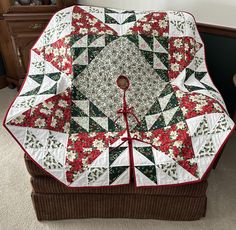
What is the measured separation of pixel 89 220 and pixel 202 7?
5.29ft

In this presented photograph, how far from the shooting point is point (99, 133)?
142 cm

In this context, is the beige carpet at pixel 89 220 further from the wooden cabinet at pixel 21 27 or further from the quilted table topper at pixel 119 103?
the wooden cabinet at pixel 21 27

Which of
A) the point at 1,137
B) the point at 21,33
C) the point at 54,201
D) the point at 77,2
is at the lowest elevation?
the point at 1,137

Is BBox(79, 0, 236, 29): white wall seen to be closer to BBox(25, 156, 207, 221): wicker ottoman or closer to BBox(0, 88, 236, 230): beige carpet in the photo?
BBox(0, 88, 236, 230): beige carpet

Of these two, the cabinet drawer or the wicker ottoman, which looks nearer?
the wicker ottoman

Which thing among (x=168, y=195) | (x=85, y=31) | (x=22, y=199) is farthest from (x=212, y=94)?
(x=22, y=199)

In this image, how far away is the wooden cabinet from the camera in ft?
6.49

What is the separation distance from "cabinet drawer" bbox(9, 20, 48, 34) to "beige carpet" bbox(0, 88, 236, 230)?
0.92 m

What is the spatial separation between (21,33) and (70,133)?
1147 millimetres

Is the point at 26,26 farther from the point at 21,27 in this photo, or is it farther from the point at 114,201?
the point at 114,201

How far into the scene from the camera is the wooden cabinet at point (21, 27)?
1979mm

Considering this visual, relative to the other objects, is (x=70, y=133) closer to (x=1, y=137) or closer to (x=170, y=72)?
(x=170, y=72)

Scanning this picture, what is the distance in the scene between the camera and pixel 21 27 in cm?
204

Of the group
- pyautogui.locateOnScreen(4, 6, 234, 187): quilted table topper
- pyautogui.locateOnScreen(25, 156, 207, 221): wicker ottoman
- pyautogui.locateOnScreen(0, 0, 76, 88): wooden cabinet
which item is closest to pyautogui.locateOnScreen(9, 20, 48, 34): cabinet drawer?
pyautogui.locateOnScreen(0, 0, 76, 88): wooden cabinet
